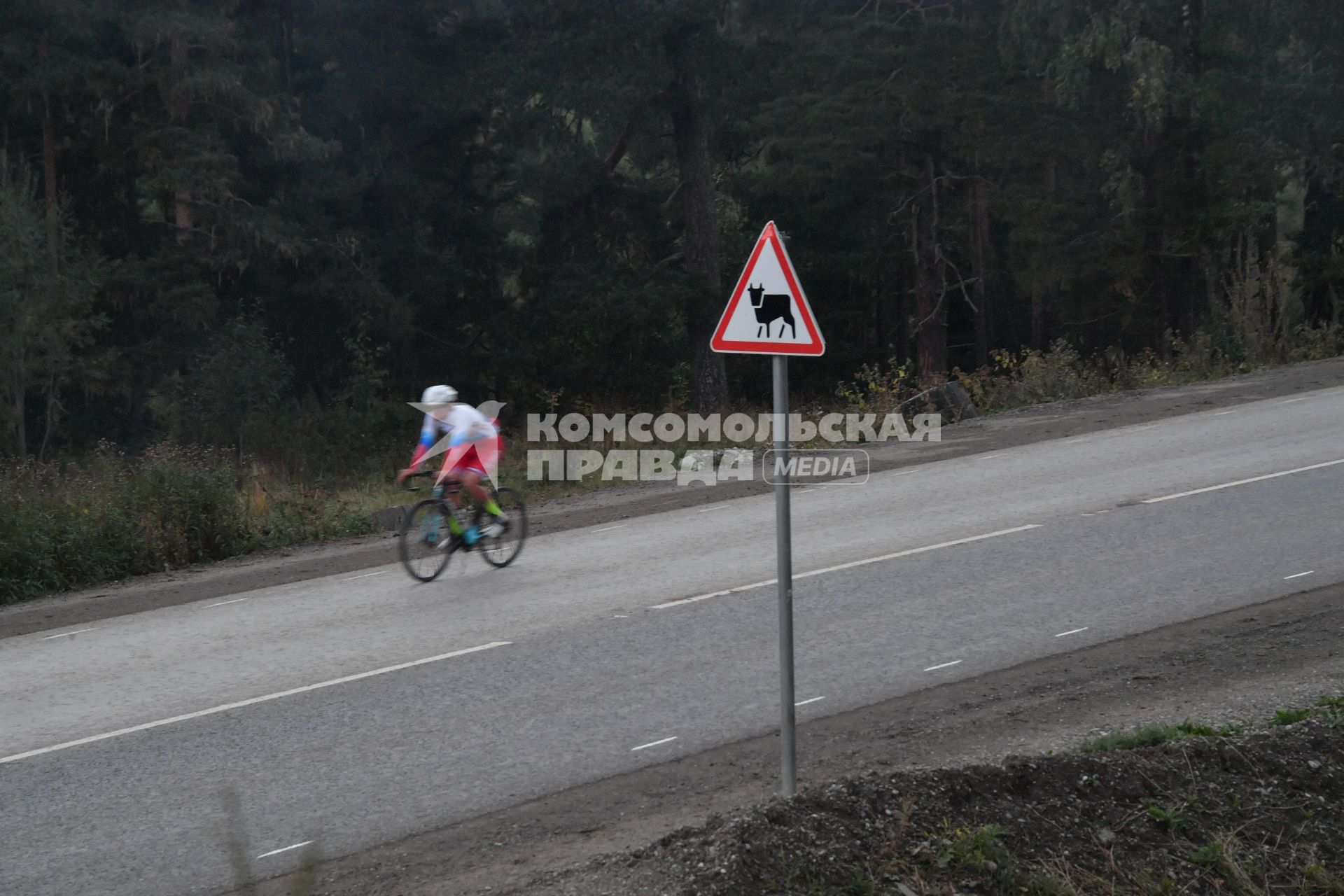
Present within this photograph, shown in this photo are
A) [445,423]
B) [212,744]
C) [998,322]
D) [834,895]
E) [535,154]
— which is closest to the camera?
[834,895]

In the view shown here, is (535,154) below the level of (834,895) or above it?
above

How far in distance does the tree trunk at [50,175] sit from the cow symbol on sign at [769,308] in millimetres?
27576

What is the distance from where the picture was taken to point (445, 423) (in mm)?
12062

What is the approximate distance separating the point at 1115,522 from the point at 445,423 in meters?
6.16

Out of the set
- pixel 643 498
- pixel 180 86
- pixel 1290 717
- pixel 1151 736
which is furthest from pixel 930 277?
pixel 1151 736

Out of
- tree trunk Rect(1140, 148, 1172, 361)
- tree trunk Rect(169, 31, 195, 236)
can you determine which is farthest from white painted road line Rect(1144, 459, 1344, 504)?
tree trunk Rect(169, 31, 195, 236)

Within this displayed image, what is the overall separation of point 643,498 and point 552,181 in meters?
21.9

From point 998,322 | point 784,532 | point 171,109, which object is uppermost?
point 171,109

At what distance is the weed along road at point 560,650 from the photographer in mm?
6578

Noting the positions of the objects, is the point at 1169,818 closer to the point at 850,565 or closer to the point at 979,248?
the point at 850,565

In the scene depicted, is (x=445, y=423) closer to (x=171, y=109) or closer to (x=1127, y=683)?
(x=1127, y=683)

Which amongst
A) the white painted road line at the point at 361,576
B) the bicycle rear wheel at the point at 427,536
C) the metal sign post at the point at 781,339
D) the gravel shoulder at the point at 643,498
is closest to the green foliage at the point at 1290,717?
the metal sign post at the point at 781,339

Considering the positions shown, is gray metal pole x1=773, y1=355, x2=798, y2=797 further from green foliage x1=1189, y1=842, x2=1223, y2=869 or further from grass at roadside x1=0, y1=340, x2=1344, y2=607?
grass at roadside x1=0, y1=340, x2=1344, y2=607

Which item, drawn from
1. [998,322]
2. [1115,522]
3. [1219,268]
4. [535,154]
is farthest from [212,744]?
[998,322]
